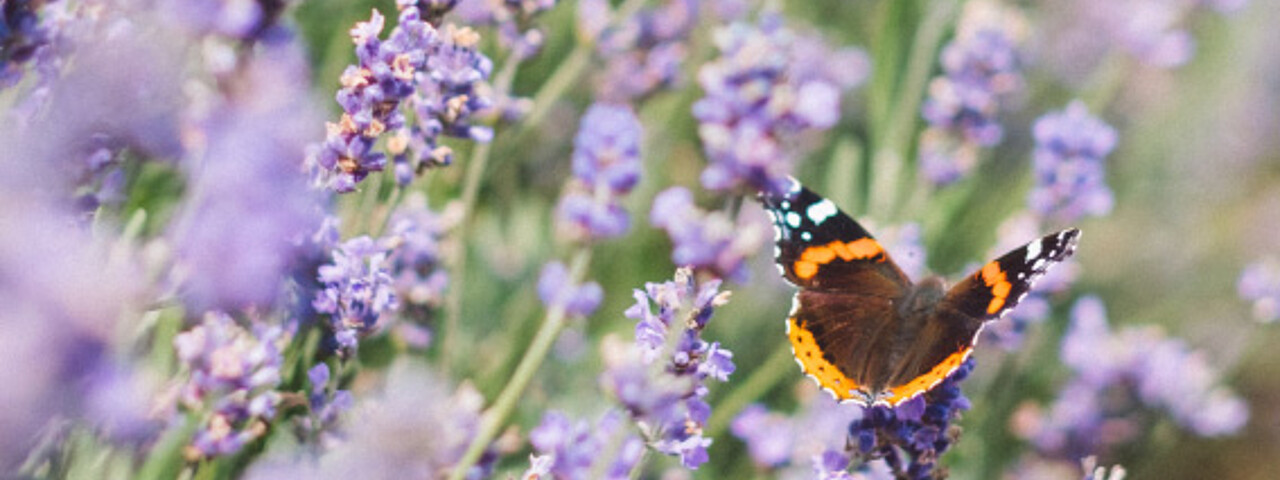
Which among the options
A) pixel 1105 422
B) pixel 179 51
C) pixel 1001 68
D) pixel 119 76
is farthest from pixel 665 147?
pixel 119 76

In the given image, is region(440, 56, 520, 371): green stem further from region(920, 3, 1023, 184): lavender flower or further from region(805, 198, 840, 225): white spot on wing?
region(920, 3, 1023, 184): lavender flower

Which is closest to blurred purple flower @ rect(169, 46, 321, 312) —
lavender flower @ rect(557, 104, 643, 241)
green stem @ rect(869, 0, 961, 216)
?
lavender flower @ rect(557, 104, 643, 241)

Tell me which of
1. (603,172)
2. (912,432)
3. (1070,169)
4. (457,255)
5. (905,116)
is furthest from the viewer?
(905,116)

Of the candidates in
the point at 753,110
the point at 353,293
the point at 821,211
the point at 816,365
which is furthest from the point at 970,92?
the point at 353,293

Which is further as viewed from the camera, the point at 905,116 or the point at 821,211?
the point at 905,116

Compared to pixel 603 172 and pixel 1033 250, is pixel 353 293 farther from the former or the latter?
pixel 1033 250

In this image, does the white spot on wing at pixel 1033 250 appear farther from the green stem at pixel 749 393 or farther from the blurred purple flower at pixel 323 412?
the blurred purple flower at pixel 323 412

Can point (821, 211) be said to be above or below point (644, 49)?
below

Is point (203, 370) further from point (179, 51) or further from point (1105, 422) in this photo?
point (1105, 422)
